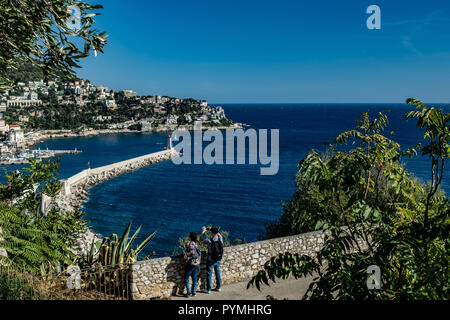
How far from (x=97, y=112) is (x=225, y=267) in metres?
152

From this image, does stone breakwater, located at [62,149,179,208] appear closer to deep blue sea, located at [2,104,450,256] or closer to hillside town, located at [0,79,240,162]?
deep blue sea, located at [2,104,450,256]

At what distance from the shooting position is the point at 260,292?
23.3ft

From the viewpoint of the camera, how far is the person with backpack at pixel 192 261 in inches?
269

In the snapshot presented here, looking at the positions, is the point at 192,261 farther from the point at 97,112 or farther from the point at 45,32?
the point at 97,112

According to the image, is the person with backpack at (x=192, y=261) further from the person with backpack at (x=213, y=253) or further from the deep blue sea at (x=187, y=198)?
the deep blue sea at (x=187, y=198)

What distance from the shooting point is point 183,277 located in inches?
286

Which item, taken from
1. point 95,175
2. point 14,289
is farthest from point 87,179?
point 14,289

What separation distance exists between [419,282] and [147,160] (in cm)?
6321

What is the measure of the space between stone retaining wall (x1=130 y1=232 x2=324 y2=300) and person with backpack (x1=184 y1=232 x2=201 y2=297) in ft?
0.93

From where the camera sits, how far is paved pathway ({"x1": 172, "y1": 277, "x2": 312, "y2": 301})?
709cm

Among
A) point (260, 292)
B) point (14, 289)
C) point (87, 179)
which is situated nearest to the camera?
point (14, 289)

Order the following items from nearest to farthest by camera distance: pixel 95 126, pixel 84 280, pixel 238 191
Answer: pixel 84 280 → pixel 238 191 → pixel 95 126
